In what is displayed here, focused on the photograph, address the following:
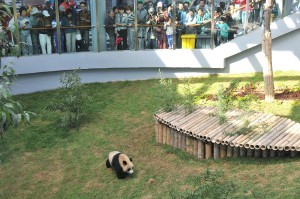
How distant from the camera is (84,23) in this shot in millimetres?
14727

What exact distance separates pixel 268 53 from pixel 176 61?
3.92 metres

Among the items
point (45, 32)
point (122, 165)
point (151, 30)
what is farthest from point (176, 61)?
point (122, 165)

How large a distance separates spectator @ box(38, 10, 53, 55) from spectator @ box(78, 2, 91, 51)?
3.15 feet

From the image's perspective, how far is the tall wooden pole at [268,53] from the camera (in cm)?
1157

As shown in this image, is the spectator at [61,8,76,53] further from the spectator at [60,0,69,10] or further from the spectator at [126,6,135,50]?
the spectator at [126,6,135,50]

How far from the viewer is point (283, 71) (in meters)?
14.9

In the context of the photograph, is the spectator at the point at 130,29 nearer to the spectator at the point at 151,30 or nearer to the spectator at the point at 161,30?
the spectator at the point at 151,30

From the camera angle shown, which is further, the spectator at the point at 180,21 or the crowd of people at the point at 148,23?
the spectator at the point at 180,21

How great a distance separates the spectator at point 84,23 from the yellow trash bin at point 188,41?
2940 mm

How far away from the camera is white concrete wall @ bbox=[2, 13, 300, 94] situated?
14578 mm

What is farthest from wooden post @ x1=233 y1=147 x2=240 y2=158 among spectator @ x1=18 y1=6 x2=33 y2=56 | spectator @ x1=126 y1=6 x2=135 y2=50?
spectator @ x1=18 y1=6 x2=33 y2=56

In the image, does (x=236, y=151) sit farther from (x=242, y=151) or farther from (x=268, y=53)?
(x=268, y=53)

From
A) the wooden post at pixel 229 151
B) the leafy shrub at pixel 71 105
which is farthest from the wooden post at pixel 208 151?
the leafy shrub at pixel 71 105

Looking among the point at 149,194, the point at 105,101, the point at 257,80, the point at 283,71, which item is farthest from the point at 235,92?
the point at 149,194
